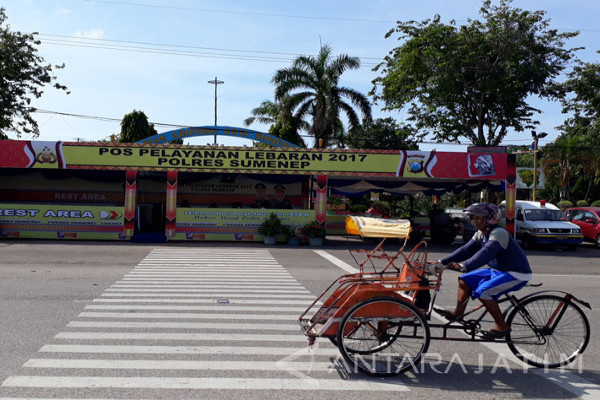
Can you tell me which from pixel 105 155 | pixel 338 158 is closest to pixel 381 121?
pixel 338 158

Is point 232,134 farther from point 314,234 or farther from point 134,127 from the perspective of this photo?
point 134,127

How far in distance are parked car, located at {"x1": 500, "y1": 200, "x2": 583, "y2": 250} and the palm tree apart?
1298cm

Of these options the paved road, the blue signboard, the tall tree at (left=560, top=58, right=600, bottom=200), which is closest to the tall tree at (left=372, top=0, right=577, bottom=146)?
the tall tree at (left=560, top=58, right=600, bottom=200)

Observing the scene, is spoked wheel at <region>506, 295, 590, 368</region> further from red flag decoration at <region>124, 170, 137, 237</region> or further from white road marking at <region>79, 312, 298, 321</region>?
red flag decoration at <region>124, 170, 137, 237</region>

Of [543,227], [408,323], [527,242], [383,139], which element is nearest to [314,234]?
[527,242]

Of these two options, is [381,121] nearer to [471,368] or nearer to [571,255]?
[571,255]

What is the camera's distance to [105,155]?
2214 cm

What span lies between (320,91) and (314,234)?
14.3 m

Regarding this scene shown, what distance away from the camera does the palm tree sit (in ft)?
110

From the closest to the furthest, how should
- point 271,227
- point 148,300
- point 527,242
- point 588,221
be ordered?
1. point 148,300
2. point 271,227
3. point 527,242
4. point 588,221

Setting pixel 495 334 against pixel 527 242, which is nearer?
pixel 495 334

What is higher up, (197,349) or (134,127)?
(134,127)

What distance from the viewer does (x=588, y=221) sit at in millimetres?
25688

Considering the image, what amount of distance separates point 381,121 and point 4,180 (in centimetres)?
3548
